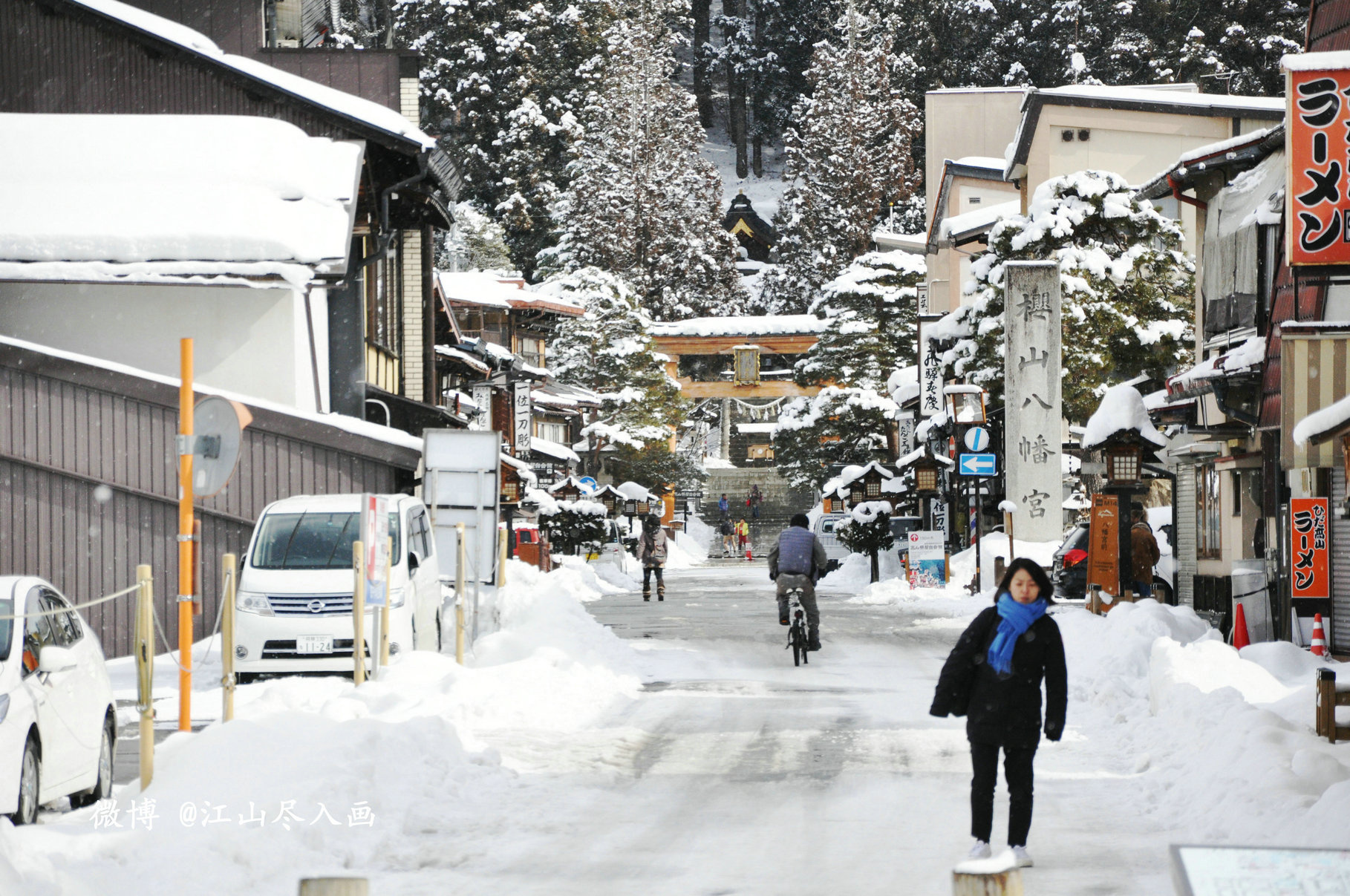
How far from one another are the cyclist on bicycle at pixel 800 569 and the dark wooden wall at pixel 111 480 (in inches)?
195

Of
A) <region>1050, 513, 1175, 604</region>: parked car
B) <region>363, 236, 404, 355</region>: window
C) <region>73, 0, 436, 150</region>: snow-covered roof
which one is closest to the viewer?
<region>73, 0, 436, 150</region>: snow-covered roof

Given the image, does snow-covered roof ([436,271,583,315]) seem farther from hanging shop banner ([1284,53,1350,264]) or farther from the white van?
hanging shop banner ([1284,53,1350,264])

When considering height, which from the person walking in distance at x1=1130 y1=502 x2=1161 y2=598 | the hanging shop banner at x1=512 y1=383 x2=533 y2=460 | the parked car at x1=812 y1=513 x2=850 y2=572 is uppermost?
the hanging shop banner at x1=512 y1=383 x2=533 y2=460

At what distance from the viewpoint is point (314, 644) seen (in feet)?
48.1

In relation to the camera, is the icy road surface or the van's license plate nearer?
the icy road surface

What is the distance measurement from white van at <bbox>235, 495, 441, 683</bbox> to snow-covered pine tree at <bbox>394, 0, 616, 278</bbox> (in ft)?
208

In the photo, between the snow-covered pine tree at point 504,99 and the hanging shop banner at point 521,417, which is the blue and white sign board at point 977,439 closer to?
the hanging shop banner at point 521,417

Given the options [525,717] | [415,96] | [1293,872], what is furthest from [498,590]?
[1293,872]

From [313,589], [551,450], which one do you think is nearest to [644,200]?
[551,450]

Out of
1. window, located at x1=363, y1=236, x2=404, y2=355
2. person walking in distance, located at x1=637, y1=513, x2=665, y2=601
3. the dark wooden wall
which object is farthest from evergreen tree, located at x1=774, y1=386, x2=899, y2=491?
the dark wooden wall

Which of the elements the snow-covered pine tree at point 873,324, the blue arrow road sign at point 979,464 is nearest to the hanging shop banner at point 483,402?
the blue arrow road sign at point 979,464

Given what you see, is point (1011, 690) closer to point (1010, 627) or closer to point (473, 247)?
point (1010, 627)

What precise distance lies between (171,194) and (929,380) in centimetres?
2339

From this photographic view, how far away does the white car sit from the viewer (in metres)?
7.90
